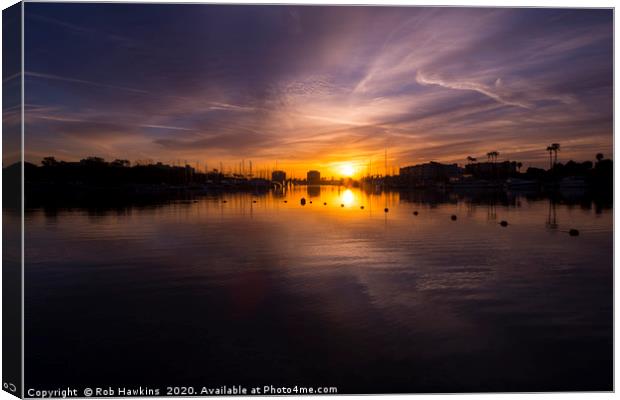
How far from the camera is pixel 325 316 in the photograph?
7.81m

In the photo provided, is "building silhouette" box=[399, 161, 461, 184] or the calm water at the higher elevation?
"building silhouette" box=[399, 161, 461, 184]

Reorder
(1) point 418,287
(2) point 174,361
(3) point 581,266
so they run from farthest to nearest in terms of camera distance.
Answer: (3) point 581,266 < (1) point 418,287 < (2) point 174,361

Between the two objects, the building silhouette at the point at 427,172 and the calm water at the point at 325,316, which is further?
the building silhouette at the point at 427,172

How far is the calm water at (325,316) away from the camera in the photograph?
20.1 feet

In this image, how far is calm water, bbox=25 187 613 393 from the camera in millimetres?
6113

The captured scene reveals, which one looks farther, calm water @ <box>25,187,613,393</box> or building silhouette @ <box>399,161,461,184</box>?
building silhouette @ <box>399,161,461,184</box>

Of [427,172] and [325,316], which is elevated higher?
[427,172]

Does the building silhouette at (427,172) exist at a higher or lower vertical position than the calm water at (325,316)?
higher

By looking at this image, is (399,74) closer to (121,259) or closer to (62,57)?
(62,57)

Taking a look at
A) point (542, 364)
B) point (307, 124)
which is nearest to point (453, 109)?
point (307, 124)

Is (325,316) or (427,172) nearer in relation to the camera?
(325,316)

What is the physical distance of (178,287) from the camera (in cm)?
991

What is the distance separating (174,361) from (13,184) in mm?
3550

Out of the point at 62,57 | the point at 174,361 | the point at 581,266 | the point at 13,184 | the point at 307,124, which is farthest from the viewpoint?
the point at 307,124
